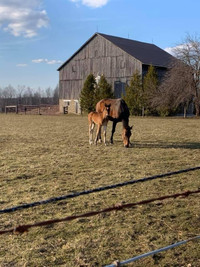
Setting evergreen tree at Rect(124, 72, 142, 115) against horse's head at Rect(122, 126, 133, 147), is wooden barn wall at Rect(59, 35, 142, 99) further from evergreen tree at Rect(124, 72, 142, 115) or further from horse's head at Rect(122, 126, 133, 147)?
horse's head at Rect(122, 126, 133, 147)

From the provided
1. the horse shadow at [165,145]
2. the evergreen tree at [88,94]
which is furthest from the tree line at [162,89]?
the horse shadow at [165,145]

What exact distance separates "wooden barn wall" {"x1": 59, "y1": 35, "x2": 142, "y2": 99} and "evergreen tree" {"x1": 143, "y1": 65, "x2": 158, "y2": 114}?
7.29ft

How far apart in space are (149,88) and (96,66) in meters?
10.1

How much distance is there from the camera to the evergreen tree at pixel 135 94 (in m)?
37.7

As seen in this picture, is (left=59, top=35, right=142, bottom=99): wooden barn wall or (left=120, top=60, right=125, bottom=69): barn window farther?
(left=120, top=60, right=125, bottom=69): barn window

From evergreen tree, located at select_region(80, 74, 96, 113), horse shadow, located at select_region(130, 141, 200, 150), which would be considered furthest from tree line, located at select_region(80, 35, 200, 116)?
horse shadow, located at select_region(130, 141, 200, 150)

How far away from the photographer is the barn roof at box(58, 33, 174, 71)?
136 ft

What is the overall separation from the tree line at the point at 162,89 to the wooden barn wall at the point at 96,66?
226cm

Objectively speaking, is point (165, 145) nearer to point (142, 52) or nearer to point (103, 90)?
point (103, 90)

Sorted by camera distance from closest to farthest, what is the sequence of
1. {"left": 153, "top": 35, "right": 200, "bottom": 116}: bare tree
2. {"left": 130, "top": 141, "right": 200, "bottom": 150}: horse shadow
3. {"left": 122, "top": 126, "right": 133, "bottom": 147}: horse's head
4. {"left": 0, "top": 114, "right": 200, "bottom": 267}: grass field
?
{"left": 0, "top": 114, "right": 200, "bottom": 267}: grass field, {"left": 122, "top": 126, "right": 133, "bottom": 147}: horse's head, {"left": 130, "top": 141, "right": 200, "bottom": 150}: horse shadow, {"left": 153, "top": 35, "right": 200, "bottom": 116}: bare tree

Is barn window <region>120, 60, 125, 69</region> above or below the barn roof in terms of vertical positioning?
below

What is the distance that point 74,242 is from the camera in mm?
3861

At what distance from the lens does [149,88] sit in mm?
36969

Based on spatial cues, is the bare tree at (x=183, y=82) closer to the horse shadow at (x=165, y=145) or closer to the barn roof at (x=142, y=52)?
the barn roof at (x=142, y=52)
